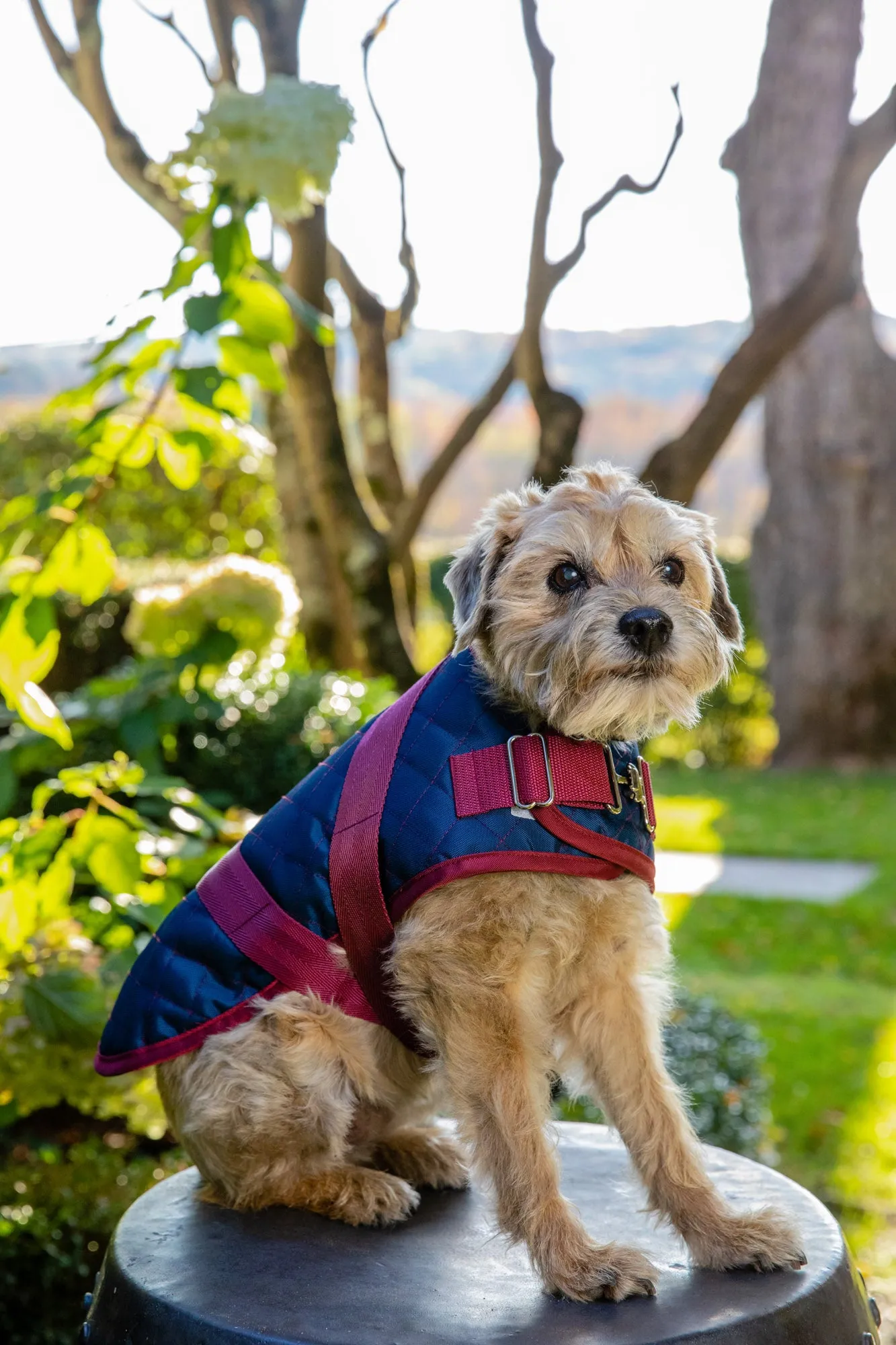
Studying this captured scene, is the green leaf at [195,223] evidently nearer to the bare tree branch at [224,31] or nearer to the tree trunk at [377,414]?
the bare tree branch at [224,31]

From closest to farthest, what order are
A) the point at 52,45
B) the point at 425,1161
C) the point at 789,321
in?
the point at 425,1161, the point at 789,321, the point at 52,45

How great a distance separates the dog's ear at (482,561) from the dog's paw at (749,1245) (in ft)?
3.59

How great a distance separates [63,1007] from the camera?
3213 mm

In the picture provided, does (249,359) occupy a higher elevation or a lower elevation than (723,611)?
higher

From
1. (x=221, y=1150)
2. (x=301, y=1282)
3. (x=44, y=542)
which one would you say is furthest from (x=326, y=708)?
(x=301, y=1282)

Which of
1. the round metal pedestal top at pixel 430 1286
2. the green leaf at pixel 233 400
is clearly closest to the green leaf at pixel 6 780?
the green leaf at pixel 233 400

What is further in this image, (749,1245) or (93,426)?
(93,426)

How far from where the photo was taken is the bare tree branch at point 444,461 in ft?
20.4

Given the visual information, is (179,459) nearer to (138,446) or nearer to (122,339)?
(138,446)

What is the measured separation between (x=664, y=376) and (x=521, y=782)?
48.1 meters

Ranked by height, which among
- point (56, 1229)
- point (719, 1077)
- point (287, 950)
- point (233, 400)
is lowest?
point (719, 1077)

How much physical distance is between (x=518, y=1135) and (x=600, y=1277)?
247 millimetres

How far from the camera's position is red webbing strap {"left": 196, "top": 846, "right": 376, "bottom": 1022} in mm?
2365

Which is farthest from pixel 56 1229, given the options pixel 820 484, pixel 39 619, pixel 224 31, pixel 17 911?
pixel 820 484
